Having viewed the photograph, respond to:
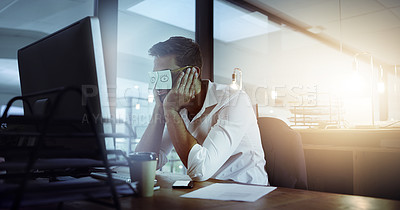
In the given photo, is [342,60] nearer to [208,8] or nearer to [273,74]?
[273,74]

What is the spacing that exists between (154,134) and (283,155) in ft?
2.06

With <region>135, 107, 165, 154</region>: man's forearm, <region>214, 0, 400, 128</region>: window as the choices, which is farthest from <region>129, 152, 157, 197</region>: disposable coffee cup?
<region>214, 0, 400, 128</region>: window

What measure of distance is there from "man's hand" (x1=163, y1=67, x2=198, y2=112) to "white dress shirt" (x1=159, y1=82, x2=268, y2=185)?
93 mm

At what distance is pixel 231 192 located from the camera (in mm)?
810

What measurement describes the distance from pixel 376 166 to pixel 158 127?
1592mm

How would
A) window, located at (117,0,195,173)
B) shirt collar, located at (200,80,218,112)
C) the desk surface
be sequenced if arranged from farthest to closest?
window, located at (117,0,195,173) → shirt collar, located at (200,80,218,112) → the desk surface

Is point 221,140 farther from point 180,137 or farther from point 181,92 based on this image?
point 181,92

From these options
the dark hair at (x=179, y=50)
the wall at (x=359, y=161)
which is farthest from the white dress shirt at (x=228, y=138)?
the wall at (x=359, y=161)

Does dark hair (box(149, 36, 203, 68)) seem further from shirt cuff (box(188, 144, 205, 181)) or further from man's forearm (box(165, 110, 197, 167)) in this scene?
shirt cuff (box(188, 144, 205, 181))

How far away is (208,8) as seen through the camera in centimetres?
315

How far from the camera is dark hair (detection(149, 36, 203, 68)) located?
1.51 m

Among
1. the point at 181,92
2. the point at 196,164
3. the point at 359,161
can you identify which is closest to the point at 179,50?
the point at 181,92

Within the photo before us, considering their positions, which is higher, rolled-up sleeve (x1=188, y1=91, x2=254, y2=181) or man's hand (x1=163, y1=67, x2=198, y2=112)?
man's hand (x1=163, y1=67, x2=198, y2=112)

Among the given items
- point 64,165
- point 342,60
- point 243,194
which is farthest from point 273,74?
point 64,165
